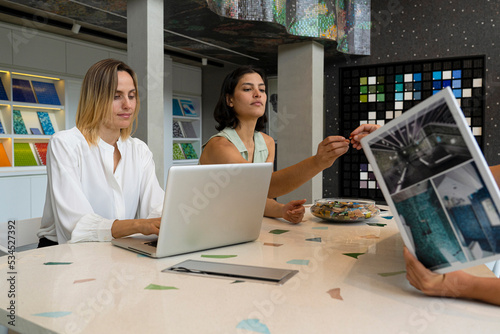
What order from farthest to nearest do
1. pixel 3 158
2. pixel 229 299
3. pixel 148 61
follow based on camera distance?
pixel 3 158
pixel 148 61
pixel 229 299

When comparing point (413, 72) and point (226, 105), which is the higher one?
point (413, 72)

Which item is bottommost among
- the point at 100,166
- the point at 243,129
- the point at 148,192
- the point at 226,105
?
the point at 148,192

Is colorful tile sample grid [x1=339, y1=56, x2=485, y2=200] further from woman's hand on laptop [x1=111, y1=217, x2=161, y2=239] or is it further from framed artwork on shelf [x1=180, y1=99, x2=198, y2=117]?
woman's hand on laptop [x1=111, y1=217, x2=161, y2=239]

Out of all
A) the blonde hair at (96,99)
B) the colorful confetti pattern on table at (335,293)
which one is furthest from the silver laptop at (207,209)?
the blonde hair at (96,99)

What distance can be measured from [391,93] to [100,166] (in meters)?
4.21

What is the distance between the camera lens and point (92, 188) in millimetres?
1610

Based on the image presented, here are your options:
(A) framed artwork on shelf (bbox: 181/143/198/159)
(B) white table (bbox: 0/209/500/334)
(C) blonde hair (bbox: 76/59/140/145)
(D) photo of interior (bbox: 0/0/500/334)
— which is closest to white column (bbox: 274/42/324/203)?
(D) photo of interior (bbox: 0/0/500/334)

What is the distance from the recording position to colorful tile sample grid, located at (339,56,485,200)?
4562 mm

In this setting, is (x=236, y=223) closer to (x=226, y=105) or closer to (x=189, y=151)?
(x=226, y=105)

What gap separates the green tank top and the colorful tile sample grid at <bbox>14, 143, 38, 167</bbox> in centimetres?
323

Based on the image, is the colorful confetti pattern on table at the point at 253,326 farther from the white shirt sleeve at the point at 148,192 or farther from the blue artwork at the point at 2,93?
the blue artwork at the point at 2,93

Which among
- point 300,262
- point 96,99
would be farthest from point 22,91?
point 300,262

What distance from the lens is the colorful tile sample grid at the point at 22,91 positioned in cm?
457

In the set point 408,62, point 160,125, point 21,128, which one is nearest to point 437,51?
point 408,62
